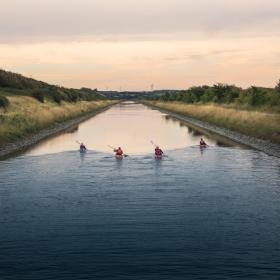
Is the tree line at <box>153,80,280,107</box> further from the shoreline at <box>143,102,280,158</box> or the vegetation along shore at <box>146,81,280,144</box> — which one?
the shoreline at <box>143,102,280,158</box>

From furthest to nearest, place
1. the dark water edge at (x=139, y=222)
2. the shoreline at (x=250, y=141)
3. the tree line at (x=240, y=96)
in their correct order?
the tree line at (x=240, y=96), the shoreline at (x=250, y=141), the dark water edge at (x=139, y=222)

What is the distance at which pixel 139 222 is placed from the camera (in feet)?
53.0

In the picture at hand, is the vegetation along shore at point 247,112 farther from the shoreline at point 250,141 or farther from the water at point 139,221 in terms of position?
the water at point 139,221

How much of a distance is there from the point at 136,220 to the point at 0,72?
130 metres

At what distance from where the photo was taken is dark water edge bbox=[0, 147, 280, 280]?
12.1m

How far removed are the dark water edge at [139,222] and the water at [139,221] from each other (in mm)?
27

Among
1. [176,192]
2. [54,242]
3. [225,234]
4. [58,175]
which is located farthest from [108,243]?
[58,175]

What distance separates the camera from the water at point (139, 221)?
12.1 m

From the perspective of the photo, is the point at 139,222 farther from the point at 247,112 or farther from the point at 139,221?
the point at 247,112

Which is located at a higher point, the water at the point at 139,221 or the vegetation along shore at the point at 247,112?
the water at the point at 139,221

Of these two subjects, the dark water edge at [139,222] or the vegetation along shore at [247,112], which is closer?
the dark water edge at [139,222]

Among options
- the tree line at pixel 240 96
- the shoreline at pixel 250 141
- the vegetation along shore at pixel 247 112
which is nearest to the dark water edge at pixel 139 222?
the shoreline at pixel 250 141

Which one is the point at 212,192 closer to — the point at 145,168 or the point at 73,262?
the point at 145,168

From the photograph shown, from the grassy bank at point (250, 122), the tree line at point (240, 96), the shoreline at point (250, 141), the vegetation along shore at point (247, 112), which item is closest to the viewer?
the shoreline at point (250, 141)
